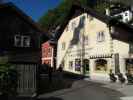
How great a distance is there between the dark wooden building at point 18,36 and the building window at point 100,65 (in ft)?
25.6

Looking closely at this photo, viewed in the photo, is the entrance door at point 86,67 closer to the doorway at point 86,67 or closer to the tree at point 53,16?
the doorway at point 86,67

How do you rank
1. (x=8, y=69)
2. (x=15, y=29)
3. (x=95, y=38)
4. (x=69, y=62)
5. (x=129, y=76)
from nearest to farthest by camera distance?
(x=8, y=69) → (x=129, y=76) → (x=15, y=29) → (x=95, y=38) → (x=69, y=62)

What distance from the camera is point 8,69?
1536 centimetres

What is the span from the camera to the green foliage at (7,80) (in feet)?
48.7

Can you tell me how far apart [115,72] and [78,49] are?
9.87 meters

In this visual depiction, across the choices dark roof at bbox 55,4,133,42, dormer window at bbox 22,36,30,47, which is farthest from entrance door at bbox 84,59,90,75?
dormer window at bbox 22,36,30,47

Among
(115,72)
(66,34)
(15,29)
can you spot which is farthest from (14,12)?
(66,34)

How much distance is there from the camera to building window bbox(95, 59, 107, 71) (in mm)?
31603

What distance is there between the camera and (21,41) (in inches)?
1094

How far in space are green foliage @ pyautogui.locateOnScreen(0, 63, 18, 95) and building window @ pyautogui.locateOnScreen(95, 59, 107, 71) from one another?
17.6 metres

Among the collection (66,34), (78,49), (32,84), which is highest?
(66,34)

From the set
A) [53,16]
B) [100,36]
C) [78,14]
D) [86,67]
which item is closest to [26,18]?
[100,36]

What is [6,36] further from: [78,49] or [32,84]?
[78,49]

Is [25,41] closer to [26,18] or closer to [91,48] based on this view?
[26,18]
